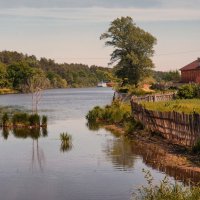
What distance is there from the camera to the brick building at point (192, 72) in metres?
104

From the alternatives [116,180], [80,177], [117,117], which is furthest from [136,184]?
[117,117]

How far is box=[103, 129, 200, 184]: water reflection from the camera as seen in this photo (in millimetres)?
21656

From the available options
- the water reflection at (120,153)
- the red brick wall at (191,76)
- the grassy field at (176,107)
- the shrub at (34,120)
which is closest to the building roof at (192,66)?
the red brick wall at (191,76)

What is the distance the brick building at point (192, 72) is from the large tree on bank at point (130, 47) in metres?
8.58

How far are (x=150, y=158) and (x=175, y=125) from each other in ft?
9.48

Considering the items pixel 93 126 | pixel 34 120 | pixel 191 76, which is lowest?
pixel 93 126

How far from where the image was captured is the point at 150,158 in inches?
1038

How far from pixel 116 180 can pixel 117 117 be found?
2451 centimetres

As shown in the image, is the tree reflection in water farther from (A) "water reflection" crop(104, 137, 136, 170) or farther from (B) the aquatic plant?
(A) "water reflection" crop(104, 137, 136, 170)

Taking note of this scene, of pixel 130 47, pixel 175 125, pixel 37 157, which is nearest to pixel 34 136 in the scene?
pixel 37 157

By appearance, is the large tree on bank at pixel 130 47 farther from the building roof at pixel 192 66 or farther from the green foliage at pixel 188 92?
the green foliage at pixel 188 92

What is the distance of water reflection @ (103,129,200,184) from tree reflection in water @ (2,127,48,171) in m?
3.91

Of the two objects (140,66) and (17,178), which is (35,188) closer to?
(17,178)

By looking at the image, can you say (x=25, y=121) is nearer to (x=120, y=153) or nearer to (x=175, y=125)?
(x=120, y=153)
